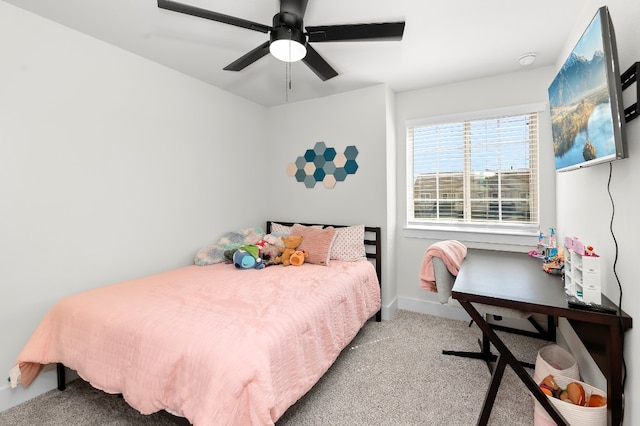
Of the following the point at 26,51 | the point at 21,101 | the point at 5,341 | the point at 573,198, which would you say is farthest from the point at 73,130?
the point at 573,198

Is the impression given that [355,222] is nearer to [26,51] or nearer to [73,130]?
[73,130]

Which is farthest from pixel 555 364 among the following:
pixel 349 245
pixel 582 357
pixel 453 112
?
pixel 453 112

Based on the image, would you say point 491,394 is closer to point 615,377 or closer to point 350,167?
point 615,377

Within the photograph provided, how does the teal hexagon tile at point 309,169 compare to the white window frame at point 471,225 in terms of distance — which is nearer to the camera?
the white window frame at point 471,225

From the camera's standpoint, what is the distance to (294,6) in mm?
1572

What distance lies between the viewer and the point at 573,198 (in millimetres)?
2074

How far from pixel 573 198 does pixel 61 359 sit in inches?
141

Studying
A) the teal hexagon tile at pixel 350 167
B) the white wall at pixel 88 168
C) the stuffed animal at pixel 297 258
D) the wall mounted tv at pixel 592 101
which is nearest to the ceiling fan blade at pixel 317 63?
the teal hexagon tile at pixel 350 167

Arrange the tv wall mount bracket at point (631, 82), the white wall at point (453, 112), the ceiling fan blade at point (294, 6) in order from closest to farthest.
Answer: the tv wall mount bracket at point (631, 82) → the ceiling fan blade at point (294, 6) → the white wall at point (453, 112)

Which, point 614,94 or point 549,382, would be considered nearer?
point 614,94

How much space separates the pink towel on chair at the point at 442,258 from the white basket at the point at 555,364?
716 millimetres

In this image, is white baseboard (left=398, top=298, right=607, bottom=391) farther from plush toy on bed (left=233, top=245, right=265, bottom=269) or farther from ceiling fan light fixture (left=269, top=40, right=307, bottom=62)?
ceiling fan light fixture (left=269, top=40, right=307, bottom=62)

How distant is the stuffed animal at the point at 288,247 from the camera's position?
115 inches

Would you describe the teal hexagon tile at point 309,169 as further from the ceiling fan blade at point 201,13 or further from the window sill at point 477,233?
the ceiling fan blade at point 201,13
